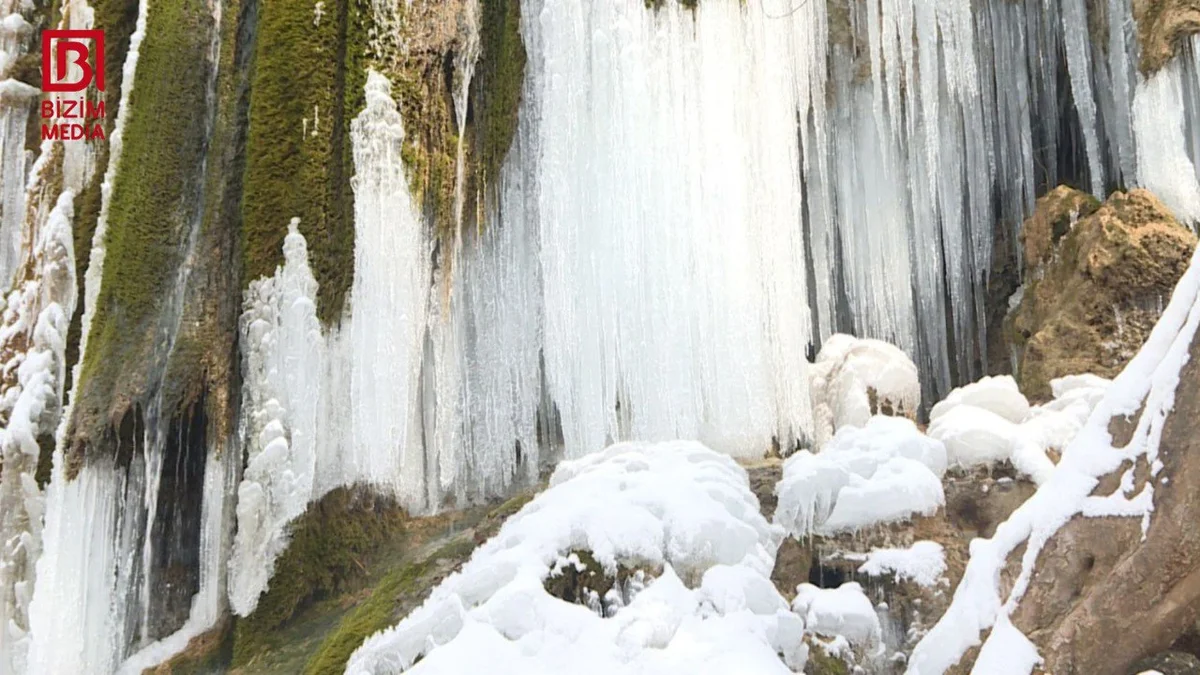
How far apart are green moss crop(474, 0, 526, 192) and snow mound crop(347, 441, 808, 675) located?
3333 mm

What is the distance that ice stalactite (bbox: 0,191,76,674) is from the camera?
6.75 m

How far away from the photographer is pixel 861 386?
25.1 ft

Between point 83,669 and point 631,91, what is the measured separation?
5435 mm

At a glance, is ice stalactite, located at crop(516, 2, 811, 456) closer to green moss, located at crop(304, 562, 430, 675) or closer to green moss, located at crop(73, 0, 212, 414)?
green moss, located at crop(304, 562, 430, 675)

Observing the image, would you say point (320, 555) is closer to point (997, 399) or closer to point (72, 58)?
point (72, 58)

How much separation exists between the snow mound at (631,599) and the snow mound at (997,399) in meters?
1.91

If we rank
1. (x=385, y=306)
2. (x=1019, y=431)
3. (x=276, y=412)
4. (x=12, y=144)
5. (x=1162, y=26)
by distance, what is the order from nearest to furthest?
1. (x=1019, y=431)
2. (x=276, y=412)
3. (x=385, y=306)
4. (x=1162, y=26)
5. (x=12, y=144)

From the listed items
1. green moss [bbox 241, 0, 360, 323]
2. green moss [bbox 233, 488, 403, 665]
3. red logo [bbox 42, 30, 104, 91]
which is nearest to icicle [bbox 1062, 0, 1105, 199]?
green moss [bbox 241, 0, 360, 323]

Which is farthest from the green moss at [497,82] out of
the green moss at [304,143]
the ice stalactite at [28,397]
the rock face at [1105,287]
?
the rock face at [1105,287]

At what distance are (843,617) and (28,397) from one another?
5686 millimetres

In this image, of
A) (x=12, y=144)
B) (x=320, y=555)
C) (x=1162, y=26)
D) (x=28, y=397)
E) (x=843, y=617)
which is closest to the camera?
(x=843, y=617)

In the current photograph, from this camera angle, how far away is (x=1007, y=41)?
867cm

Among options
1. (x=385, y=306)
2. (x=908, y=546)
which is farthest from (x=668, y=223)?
(x=908, y=546)

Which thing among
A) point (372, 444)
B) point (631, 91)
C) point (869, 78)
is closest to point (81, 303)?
point (372, 444)
